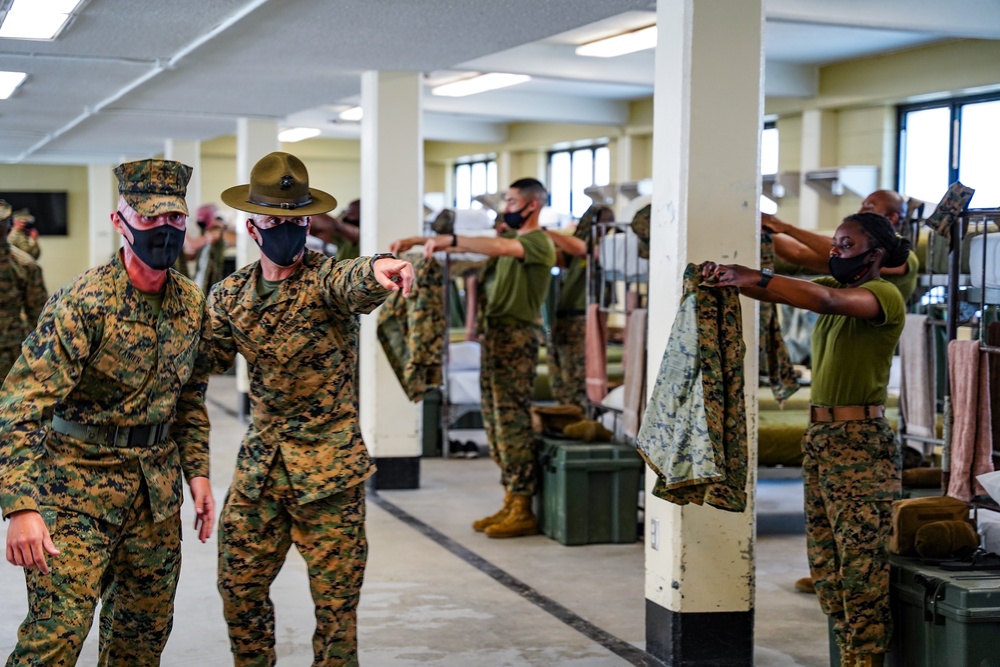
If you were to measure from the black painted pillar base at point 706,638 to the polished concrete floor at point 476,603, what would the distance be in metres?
0.21

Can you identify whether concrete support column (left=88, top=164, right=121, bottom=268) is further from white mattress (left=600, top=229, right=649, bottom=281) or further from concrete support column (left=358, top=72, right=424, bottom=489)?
white mattress (left=600, top=229, right=649, bottom=281)

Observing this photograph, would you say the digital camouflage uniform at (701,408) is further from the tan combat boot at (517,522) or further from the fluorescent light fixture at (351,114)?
the fluorescent light fixture at (351,114)

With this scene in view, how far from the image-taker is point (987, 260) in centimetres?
561

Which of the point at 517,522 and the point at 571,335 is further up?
the point at 571,335

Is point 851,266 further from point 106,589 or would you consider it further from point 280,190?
point 106,589

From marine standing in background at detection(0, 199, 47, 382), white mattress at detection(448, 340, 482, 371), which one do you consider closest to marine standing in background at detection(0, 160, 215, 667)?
marine standing in background at detection(0, 199, 47, 382)

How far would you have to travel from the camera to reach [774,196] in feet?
38.2

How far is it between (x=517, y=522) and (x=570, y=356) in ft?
6.48

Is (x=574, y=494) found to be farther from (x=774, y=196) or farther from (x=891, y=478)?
(x=774, y=196)

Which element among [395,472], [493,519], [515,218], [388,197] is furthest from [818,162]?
[493,519]

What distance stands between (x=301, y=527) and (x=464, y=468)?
19.3 feet

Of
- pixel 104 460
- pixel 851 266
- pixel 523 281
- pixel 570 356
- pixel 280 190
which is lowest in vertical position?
pixel 570 356

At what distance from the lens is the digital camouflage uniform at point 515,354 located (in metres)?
7.26

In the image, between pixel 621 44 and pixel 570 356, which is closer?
pixel 570 356
